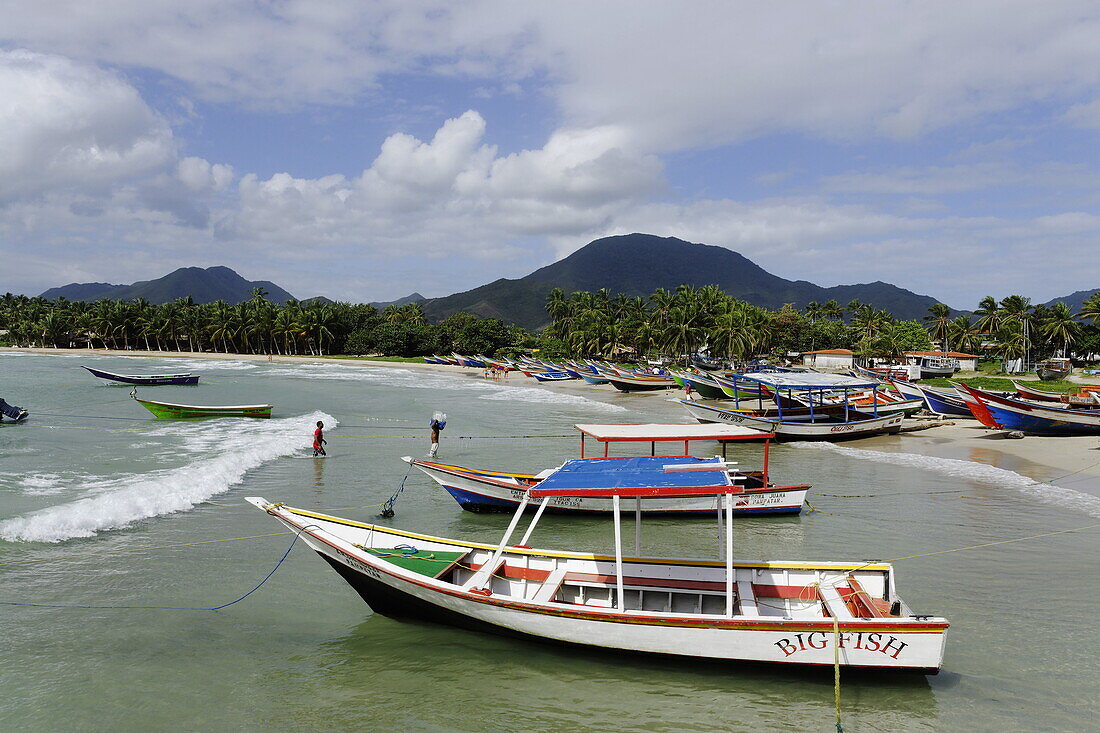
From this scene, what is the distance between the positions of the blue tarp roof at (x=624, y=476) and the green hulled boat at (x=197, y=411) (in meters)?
25.6

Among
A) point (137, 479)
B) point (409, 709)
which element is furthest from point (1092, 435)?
point (137, 479)

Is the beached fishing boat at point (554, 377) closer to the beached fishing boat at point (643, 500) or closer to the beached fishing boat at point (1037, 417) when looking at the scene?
the beached fishing boat at point (1037, 417)

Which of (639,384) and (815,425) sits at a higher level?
(639,384)

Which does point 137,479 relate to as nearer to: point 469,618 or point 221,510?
point 221,510

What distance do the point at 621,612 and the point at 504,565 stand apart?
236 centimetres

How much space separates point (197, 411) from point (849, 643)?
3107cm

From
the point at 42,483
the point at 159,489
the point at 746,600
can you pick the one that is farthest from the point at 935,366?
the point at 42,483

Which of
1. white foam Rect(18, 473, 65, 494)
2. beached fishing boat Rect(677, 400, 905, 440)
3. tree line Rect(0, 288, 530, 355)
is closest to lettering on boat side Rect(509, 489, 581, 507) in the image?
beached fishing boat Rect(677, 400, 905, 440)

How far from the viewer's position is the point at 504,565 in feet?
31.0

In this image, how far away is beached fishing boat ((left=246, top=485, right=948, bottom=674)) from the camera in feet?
24.1

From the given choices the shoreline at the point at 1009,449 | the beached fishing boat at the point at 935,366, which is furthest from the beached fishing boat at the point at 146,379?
the beached fishing boat at the point at 935,366

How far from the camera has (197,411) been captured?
3069 cm

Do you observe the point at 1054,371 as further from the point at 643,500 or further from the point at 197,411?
the point at 197,411

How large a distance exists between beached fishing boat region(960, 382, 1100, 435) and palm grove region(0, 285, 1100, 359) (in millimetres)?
44146
